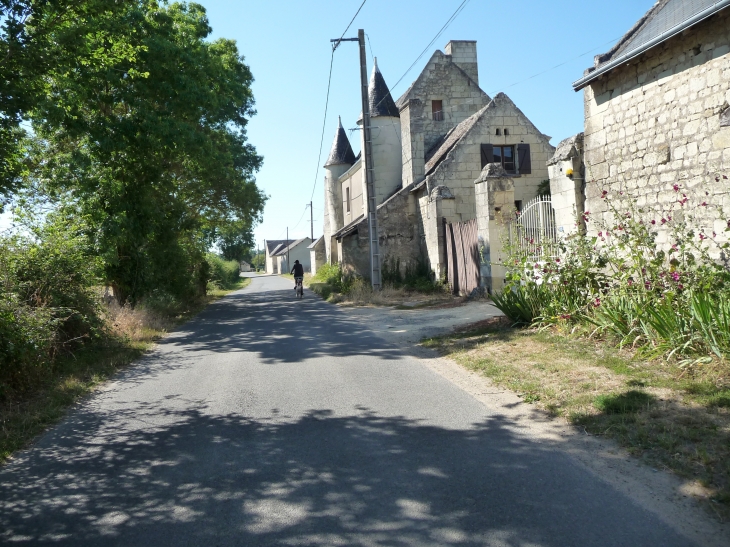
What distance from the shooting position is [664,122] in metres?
8.83

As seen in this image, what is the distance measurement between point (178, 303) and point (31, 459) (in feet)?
49.8

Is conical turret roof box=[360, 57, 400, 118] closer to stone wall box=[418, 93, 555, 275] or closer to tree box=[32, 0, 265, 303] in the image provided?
stone wall box=[418, 93, 555, 275]

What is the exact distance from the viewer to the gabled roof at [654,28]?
7.97 metres

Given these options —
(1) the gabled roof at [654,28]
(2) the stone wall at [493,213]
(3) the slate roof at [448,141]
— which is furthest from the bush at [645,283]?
(3) the slate roof at [448,141]

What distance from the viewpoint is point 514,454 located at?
4.60 metres

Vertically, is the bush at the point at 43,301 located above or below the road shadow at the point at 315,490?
above

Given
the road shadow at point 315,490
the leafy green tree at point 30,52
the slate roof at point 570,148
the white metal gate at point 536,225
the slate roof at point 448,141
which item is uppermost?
the slate roof at point 448,141

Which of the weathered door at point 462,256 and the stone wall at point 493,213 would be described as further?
the weathered door at point 462,256

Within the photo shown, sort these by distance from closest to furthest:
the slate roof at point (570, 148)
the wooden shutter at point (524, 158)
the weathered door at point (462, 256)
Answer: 1. the slate roof at point (570, 148)
2. the weathered door at point (462, 256)
3. the wooden shutter at point (524, 158)

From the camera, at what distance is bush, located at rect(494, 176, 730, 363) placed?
6.45 meters

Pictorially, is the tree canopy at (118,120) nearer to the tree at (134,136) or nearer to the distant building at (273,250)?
the tree at (134,136)

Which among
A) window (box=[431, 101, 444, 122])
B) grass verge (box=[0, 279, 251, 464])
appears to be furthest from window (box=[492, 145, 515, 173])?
grass verge (box=[0, 279, 251, 464])

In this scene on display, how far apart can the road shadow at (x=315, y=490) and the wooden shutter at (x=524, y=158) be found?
18.2 metres

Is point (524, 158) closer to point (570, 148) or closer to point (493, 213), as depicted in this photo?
point (493, 213)
